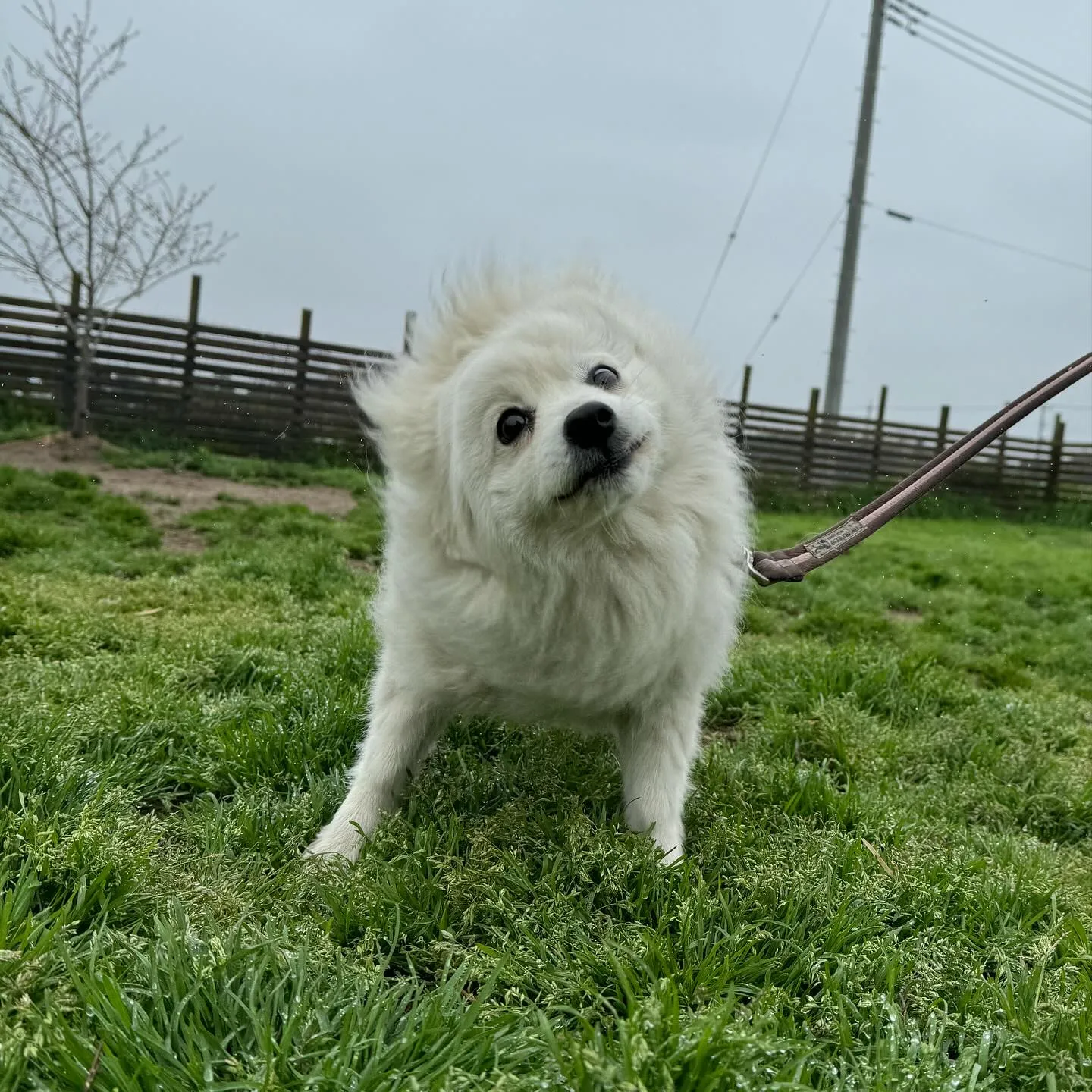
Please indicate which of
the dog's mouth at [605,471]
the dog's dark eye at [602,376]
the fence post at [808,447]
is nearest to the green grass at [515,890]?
the dog's mouth at [605,471]

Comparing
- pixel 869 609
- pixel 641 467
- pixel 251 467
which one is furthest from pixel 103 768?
pixel 251 467

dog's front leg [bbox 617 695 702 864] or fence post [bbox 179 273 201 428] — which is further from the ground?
fence post [bbox 179 273 201 428]

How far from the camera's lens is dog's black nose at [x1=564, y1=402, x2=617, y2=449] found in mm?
1605

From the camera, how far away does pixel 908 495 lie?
244 cm

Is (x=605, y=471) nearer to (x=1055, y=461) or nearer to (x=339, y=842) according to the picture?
(x=339, y=842)

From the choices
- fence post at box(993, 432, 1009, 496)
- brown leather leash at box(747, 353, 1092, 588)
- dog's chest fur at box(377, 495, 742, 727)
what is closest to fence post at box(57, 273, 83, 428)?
dog's chest fur at box(377, 495, 742, 727)

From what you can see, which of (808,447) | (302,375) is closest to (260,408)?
(302,375)

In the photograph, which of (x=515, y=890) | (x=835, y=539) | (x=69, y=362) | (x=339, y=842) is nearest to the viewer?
(x=515, y=890)

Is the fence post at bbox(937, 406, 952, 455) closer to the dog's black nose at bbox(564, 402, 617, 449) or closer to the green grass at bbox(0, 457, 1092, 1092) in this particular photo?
the green grass at bbox(0, 457, 1092, 1092)

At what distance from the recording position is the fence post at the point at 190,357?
10836 mm

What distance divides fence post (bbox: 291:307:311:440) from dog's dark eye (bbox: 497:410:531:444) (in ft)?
31.0

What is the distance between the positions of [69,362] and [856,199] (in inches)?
435

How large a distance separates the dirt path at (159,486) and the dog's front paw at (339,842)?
5.17 m

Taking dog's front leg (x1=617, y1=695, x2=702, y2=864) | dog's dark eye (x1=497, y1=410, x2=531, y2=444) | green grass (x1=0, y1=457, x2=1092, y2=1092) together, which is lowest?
green grass (x1=0, y1=457, x2=1092, y2=1092)
